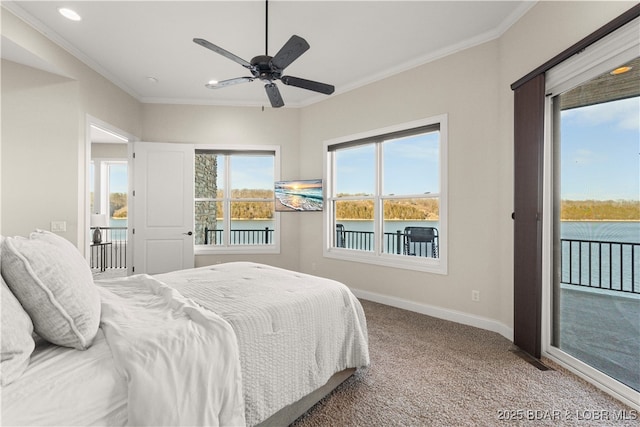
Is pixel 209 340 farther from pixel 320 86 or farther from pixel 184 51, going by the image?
pixel 184 51

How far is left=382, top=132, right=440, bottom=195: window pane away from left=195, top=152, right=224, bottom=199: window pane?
8.71ft

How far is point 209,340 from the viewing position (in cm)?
118

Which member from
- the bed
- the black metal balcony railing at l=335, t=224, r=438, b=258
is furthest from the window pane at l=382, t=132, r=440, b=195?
the bed

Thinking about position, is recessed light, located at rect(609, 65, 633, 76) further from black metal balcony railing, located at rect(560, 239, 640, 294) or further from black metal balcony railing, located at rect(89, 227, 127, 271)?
black metal balcony railing, located at rect(89, 227, 127, 271)

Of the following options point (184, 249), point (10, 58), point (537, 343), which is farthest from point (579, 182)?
point (10, 58)

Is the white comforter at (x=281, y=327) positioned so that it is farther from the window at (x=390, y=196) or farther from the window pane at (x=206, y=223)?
the window pane at (x=206, y=223)

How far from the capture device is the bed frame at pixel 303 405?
4.85ft

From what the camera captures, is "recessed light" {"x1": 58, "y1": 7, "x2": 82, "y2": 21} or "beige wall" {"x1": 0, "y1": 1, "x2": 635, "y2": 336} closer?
"recessed light" {"x1": 58, "y1": 7, "x2": 82, "y2": 21}

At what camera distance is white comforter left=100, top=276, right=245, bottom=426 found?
96cm

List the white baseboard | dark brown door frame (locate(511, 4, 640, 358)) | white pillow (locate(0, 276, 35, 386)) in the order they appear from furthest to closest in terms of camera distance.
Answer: the white baseboard < dark brown door frame (locate(511, 4, 640, 358)) < white pillow (locate(0, 276, 35, 386))

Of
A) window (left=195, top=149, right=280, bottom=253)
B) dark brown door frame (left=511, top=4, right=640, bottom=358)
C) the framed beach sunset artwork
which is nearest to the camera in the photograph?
dark brown door frame (left=511, top=4, right=640, bottom=358)

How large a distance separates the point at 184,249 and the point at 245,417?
3.61 metres

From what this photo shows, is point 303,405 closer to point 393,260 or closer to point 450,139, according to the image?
point 393,260

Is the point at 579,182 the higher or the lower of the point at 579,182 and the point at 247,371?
the higher
